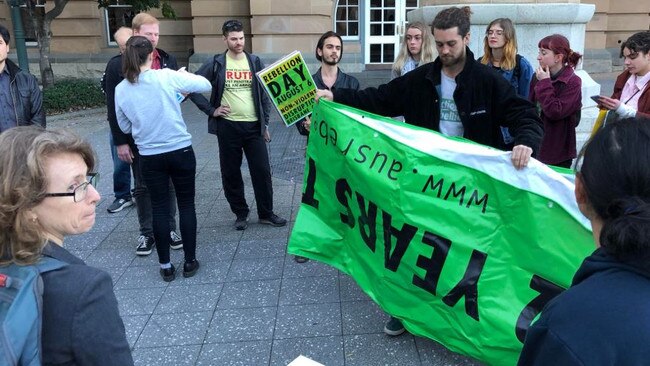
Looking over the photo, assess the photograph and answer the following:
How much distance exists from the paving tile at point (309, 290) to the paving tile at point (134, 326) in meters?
0.94

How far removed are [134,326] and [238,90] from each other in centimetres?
234

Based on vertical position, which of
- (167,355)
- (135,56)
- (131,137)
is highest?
(135,56)

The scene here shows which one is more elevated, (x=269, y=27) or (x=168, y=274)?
(x=269, y=27)

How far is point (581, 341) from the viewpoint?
1098 millimetres

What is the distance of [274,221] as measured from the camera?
5.45 metres

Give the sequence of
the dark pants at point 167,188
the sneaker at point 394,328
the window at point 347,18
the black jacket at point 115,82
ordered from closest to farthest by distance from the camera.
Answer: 1. the sneaker at point 394,328
2. the dark pants at point 167,188
3. the black jacket at point 115,82
4. the window at point 347,18

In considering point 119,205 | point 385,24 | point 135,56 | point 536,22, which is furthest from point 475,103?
point 385,24

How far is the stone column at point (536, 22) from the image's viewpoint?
6.60 meters

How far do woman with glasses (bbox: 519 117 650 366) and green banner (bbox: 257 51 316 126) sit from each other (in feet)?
10.4

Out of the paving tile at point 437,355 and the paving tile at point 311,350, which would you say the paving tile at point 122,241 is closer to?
the paving tile at point 311,350

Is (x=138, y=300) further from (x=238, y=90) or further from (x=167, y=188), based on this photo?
(x=238, y=90)

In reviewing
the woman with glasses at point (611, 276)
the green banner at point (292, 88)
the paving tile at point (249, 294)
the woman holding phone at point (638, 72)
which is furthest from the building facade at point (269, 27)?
the woman with glasses at point (611, 276)

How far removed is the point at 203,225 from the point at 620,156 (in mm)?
4812

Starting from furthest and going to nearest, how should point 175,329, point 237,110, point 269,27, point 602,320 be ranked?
point 269,27
point 237,110
point 175,329
point 602,320
